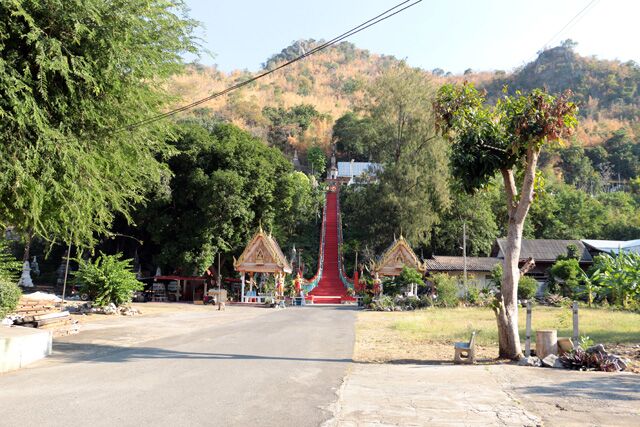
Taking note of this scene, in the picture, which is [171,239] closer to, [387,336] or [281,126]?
[387,336]

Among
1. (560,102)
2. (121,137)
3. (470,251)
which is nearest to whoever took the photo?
(560,102)

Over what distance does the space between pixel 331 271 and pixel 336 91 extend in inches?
3669

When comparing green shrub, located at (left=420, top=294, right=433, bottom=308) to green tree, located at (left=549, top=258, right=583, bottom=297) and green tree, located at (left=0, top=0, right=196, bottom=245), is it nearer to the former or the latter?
green tree, located at (left=549, top=258, right=583, bottom=297)

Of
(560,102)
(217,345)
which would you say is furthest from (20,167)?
(560,102)

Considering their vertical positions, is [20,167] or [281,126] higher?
[281,126]

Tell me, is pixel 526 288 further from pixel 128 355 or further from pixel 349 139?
pixel 349 139

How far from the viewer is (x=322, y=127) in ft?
252

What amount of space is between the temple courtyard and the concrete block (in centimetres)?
28

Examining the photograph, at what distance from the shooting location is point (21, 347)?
9453 mm

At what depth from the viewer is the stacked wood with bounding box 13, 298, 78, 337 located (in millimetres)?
14205

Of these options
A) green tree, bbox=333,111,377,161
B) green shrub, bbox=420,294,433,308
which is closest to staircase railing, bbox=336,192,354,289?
green shrub, bbox=420,294,433,308

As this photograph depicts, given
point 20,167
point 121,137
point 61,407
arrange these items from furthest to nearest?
point 121,137 → point 20,167 → point 61,407

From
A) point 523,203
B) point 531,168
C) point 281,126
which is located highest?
point 281,126

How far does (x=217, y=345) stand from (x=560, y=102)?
9.67m
